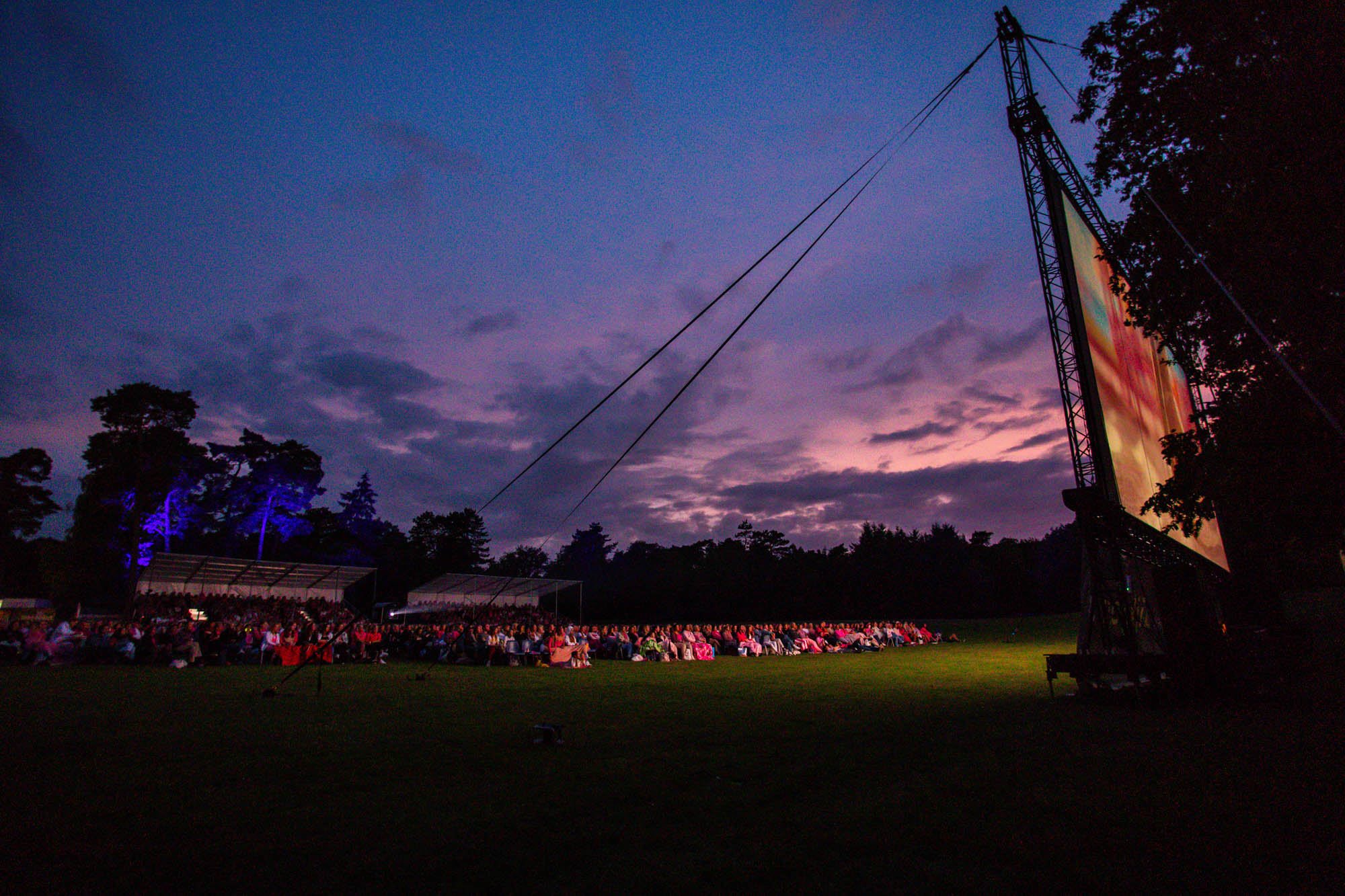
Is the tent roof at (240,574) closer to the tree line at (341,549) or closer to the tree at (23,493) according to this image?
the tree line at (341,549)

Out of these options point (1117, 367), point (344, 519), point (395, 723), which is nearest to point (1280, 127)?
point (1117, 367)

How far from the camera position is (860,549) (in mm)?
63125

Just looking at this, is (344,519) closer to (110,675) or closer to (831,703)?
(110,675)

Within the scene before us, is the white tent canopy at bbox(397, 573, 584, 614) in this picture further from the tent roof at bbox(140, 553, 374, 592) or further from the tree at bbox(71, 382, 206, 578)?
the tree at bbox(71, 382, 206, 578)

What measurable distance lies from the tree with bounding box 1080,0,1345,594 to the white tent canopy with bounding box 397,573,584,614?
29.4 metres

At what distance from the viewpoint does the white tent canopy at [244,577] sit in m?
27.7

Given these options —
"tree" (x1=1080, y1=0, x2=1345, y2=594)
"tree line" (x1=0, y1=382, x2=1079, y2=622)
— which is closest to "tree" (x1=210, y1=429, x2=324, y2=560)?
"tree line" (x1=0, y1=382, x2=1079, y2=622)

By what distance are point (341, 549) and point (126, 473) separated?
737 inches

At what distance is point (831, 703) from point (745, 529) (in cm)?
8558

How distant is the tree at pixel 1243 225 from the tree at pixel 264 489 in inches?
2278

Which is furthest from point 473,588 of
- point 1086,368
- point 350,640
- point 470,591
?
point 1086,368

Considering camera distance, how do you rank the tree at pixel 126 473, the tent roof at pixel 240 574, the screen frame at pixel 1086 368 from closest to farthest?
the screen frame at pixel 1086 368 < the tent roof at pixel 240 574 < the tree at pixel 126 473

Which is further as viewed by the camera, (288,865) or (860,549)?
(860,549)

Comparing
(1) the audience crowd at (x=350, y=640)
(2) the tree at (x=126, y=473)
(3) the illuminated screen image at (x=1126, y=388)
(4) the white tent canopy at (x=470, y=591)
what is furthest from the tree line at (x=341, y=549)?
(3) the illuminated screen image at (x=1126, y=388)
